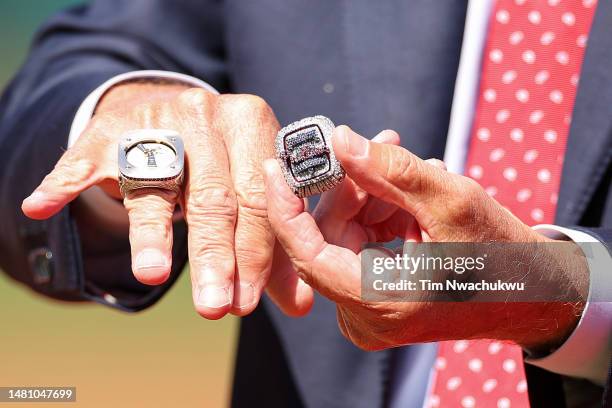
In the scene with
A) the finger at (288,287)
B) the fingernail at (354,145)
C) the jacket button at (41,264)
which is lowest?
the jacket button at (41,264)

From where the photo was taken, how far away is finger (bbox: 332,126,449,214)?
752mm

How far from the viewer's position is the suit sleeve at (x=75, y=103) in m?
1.22

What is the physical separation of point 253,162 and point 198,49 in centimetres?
64

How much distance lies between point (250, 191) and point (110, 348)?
2676 mm

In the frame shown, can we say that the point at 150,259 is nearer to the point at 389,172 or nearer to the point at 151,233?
the point at 151,233

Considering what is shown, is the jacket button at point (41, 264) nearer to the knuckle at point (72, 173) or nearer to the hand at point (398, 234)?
the knuckle at point (72, 173)

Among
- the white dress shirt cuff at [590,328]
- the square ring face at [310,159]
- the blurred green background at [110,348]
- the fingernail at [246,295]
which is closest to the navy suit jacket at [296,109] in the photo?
the white dress shirt cuff at [590,328]

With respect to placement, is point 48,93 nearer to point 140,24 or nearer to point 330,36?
point 140,24

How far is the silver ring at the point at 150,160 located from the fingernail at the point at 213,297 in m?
0.14

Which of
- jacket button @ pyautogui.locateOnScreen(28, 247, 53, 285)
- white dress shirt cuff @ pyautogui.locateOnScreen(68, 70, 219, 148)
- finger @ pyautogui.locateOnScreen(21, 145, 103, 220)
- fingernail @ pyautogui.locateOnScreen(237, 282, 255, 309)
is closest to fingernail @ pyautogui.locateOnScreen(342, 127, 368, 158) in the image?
fingernail @ pyautogui.locateOnScreen(237, 282, 255, 309)

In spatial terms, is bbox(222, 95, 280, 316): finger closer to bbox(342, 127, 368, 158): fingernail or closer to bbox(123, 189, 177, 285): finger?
bbox(123, 189, 177, 285): finger

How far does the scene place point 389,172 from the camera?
76cm

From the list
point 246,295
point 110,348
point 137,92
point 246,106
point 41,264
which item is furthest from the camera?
A: point 110,348

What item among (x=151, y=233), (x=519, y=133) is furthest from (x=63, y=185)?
(x=519, y=133)
